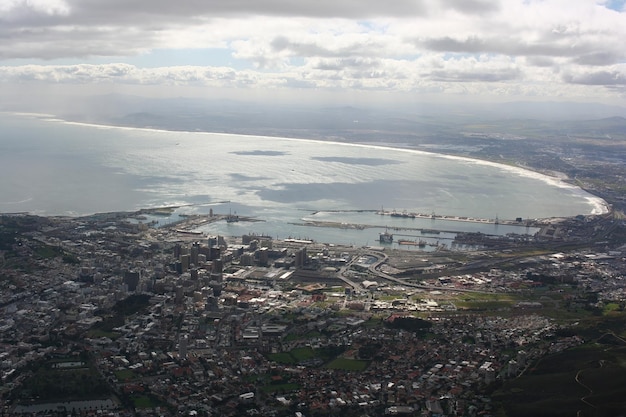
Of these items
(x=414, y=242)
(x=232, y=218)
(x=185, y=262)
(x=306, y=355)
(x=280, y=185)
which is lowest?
(x=414, y=242)

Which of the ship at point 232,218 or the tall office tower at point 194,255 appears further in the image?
the ship at point 232,218

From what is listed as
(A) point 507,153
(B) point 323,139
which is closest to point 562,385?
(A) point 507,153

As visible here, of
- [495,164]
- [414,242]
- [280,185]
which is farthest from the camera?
[495,164]

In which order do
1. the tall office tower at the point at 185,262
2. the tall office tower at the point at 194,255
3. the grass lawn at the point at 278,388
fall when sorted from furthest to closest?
the tall office tower at the point at 194,255, the tall office tower at the point at 185,262, the grass lawn at the point at 278,388

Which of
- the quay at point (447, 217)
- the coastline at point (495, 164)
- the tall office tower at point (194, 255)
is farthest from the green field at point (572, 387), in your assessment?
the coastline at point (495, 164)

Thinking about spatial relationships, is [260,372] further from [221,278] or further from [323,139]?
[323,139]

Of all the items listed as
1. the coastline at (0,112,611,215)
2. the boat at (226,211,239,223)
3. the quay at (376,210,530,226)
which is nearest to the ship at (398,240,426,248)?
the quay at (376,210,530,226)

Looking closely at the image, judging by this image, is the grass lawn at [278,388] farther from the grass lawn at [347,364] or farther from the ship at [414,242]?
the ship at [414,242]

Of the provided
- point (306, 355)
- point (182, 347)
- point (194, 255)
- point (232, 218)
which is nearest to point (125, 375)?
point (182, 347)

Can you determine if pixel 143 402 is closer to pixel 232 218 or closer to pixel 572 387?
pixel 572 387

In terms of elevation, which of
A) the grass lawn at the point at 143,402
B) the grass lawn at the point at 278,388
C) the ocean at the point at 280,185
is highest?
the ocean at the point at 280,185
